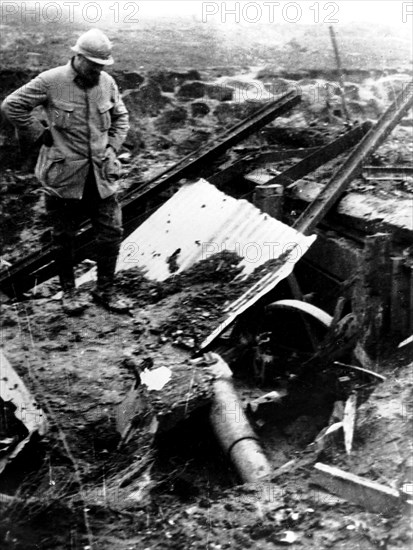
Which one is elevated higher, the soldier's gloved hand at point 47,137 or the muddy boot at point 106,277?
the soldier's gloved hand at point 47,137

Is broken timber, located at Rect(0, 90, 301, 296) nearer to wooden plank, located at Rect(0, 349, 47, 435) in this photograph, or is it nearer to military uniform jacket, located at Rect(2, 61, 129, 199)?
military uniform jacket, located at Rect(2, 61, 129, 199)

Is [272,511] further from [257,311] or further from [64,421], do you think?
[257,311]

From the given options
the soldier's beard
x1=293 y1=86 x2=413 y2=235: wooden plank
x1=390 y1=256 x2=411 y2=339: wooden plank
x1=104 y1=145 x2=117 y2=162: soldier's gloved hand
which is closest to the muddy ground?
x1=390 y1=256 x2=411 y2=339: wooden plank

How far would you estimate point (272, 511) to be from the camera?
10.3 ft

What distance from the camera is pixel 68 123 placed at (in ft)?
16.3

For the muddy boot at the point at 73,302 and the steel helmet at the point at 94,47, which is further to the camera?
the muddy boot at the point at 73,302

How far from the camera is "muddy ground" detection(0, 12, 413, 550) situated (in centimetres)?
304

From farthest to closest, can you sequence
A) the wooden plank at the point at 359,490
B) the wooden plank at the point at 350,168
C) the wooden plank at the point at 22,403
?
the wooden plank at the point at 350,168
the wooden plank at the point at 22,403
the wooden plank at the point at 359,490

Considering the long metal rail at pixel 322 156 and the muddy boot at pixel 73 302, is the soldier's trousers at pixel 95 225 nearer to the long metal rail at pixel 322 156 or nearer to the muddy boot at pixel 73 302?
the muddy boot at pixel 73 302

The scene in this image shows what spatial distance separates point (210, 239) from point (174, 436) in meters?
2.02

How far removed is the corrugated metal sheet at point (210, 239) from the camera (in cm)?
471

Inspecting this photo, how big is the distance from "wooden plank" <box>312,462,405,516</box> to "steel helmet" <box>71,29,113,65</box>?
3.32m

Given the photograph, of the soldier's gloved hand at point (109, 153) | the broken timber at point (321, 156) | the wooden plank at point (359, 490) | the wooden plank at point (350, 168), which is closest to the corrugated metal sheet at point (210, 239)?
the wooden plank at point (350, 168)

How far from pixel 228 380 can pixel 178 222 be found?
7.10ft
